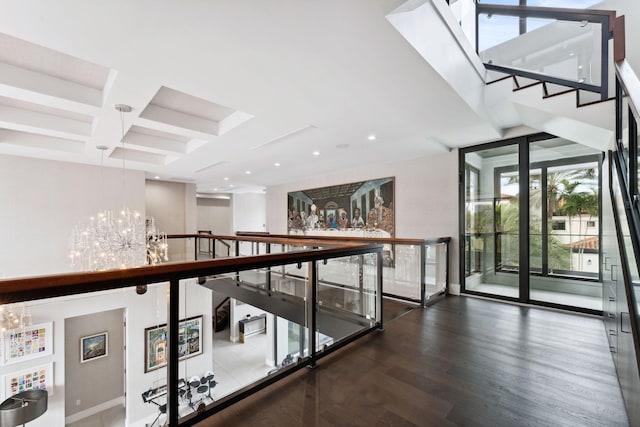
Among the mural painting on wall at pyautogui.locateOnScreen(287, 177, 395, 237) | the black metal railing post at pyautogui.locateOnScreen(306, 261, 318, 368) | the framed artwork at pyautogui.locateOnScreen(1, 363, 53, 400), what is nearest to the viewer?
the black metal railing post at pyautogui.locateOnScreen(306, 261, 318, 368)

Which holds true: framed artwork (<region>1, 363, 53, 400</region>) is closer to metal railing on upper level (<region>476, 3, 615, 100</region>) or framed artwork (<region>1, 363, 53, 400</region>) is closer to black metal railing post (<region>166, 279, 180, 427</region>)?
black metal railing post (<region>166, 279, 180, 427</region>)

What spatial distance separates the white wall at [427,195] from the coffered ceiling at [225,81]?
52cm

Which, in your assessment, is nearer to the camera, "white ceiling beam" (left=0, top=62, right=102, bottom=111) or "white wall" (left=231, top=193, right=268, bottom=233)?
"white ceiling beam" (left=0, top=62, right=102, bottom=111)

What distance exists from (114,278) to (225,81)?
7.02 feet

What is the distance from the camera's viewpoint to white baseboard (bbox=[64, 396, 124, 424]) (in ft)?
19.6

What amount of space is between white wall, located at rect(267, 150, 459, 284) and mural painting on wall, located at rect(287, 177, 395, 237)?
8.4 inches

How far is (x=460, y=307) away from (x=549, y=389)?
6.76 feet

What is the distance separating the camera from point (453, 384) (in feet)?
6.65

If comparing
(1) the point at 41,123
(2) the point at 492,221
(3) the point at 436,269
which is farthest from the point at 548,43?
(1) the point at 41,123

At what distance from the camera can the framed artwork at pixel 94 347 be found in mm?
6262

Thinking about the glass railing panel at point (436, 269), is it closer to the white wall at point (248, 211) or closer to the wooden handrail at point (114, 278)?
the wooden handrail at point (114, 278)

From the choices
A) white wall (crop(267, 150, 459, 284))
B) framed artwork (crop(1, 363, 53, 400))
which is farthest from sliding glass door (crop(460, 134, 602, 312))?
framed artwork (crop(1, 363, 53, 400))

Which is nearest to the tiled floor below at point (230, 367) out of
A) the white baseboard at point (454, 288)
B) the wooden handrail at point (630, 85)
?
the white baseboard at point (454, 288)

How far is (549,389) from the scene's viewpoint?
199cm
